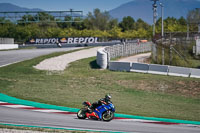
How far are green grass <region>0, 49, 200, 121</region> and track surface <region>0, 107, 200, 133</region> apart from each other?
182cm

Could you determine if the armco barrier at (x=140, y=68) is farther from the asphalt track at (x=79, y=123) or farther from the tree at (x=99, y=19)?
the tree at (x=99, y=19)

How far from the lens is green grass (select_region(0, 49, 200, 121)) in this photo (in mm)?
13258

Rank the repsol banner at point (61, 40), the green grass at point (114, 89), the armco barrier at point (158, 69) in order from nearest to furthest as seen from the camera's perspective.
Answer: the green grass at point (114, 89) < the armco barrier at point (158, 69) < the repsol banner at point (61, 40)

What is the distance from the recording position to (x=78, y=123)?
9.71m

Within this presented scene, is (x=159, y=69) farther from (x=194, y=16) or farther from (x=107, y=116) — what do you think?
(x=194, y=16)

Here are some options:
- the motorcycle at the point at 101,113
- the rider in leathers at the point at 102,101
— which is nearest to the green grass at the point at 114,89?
the motorcycle at the point at 101,113

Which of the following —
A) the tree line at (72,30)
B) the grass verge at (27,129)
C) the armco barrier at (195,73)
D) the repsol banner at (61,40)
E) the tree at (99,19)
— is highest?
the tree at (99,19)

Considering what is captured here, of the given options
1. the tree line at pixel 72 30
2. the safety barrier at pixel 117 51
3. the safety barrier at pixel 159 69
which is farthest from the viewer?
the tree line at pixel 72 30

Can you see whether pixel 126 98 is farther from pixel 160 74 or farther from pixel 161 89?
pixel 160 74

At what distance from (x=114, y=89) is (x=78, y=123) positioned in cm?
790

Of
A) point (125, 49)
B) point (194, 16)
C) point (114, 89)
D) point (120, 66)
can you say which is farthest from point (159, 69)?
point (194, 16)

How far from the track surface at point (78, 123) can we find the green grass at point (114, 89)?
1.82 meters

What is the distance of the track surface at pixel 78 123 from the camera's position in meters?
9.31

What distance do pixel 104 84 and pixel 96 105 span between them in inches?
334
